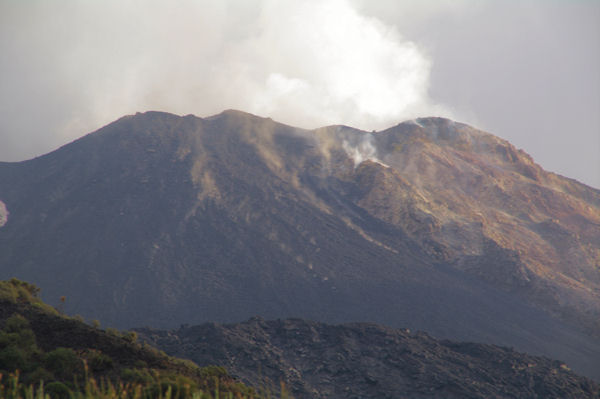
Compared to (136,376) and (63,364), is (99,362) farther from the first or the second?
(136,376)

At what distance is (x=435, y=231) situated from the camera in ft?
340

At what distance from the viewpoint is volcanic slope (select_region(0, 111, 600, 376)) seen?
2992 inches

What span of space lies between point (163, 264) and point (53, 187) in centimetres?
4772

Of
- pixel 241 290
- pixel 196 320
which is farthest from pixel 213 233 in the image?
pixel 196 320

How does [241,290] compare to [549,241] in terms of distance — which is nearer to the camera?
[241,290]

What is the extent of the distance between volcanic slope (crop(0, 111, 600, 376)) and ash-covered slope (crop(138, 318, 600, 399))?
616 inches

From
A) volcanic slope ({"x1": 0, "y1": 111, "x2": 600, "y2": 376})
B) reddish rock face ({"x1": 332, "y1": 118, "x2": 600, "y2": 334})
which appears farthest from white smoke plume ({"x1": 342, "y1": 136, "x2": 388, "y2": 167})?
reddish rock face ({"x1": 332, "y1": 118, "x2": 600, "y2": 334})

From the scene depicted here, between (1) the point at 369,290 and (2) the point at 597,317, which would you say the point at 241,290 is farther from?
(2) the point at 597,317

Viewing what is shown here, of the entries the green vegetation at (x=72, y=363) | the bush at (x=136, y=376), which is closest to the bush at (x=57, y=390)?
the green vegetation at (x=72, y=363)

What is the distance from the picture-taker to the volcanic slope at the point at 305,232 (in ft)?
249

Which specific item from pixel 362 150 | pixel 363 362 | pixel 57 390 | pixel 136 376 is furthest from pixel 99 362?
pixel 362 150

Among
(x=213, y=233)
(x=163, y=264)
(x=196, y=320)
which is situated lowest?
(x=196, y=320)

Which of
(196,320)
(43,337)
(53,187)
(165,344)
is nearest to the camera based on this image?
(43,337)

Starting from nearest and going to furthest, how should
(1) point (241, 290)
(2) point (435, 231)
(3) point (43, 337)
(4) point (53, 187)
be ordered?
(3) point (43, 337) < (1) point (241, 290) < (2) point (435, 231) < (4) point (53, 187)
